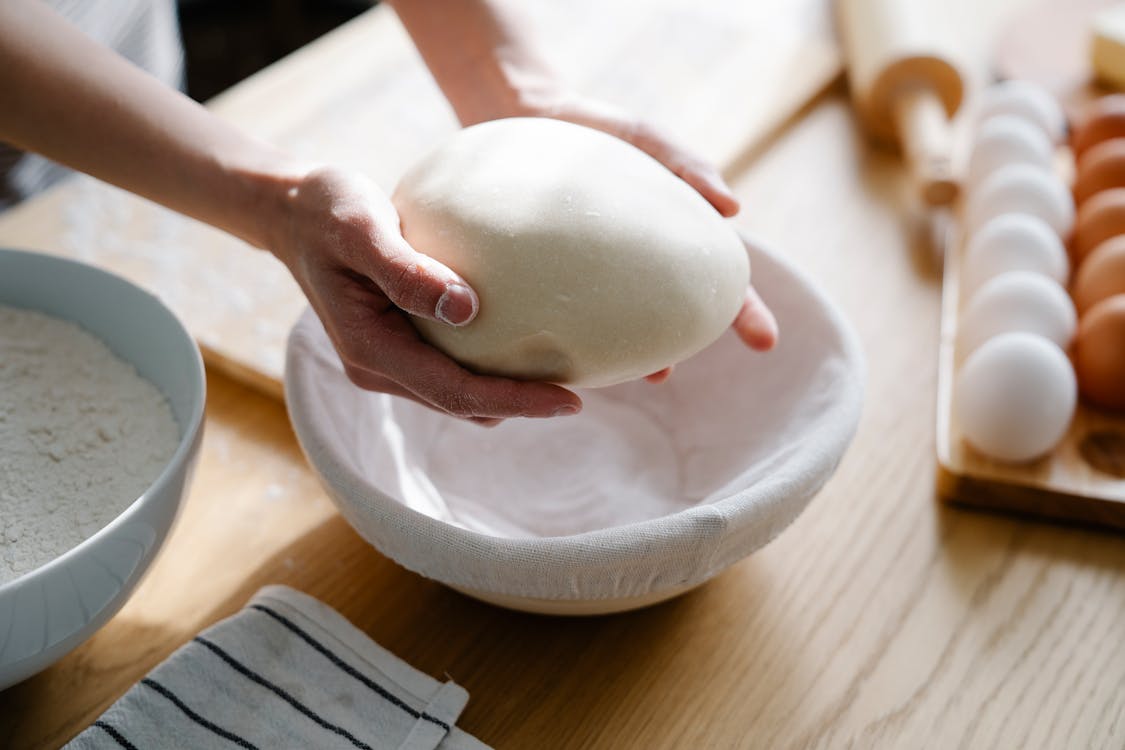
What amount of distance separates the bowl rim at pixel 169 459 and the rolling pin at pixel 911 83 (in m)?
0.84

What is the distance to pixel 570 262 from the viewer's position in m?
0.67

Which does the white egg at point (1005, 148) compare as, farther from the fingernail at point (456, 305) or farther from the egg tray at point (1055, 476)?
the fingernail at point (456, 305)

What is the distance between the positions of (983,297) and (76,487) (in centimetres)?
80

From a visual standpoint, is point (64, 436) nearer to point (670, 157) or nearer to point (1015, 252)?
point (670, 157)

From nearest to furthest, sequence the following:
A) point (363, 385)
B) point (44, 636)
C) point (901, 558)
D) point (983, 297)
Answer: point (44, 636) → point (363, 385) → point (901, 558) → point (983, 297)

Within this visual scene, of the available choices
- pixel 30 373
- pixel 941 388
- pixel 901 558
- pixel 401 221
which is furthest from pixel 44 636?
pixel 941 388

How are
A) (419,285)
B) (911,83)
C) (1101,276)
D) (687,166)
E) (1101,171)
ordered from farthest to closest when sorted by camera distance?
(911,83) → (1101,171) → (1101,276) → (687,166) → (419,285)

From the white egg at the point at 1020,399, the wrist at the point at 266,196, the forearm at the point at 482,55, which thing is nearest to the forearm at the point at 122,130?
the wrist at the point at 266,196

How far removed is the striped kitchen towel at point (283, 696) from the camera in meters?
0.65

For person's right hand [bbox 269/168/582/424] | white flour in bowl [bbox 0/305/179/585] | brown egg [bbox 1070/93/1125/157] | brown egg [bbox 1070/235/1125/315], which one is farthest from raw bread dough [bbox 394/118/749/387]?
brown egg [bbox 1070/93/1125/157]

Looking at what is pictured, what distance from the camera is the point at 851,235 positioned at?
1.17 meters

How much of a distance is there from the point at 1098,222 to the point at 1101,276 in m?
0.10

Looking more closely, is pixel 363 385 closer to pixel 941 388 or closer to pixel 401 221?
pixel 401 221

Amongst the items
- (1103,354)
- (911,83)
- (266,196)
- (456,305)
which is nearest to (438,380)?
(456,305)
